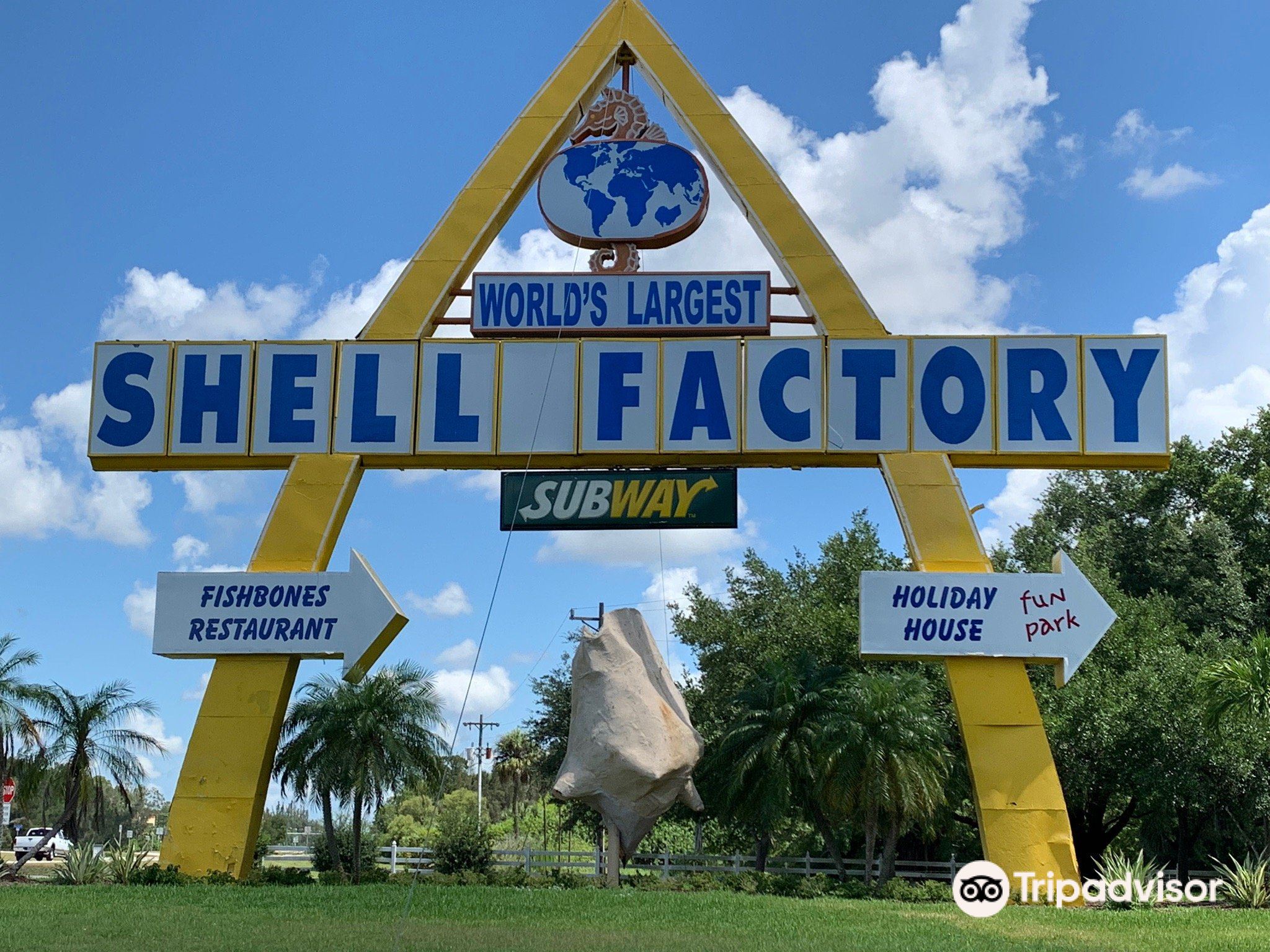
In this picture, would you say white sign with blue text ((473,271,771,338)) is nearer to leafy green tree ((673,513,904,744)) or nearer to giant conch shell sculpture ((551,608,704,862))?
giant conch shell sculpture ((551,608,704,862))

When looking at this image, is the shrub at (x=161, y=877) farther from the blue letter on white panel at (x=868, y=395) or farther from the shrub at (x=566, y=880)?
the blue letter on white panel at (x=868, y=395)

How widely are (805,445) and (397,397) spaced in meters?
6.26

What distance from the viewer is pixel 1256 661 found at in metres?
19.4

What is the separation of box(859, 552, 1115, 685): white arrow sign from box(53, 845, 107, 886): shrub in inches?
450

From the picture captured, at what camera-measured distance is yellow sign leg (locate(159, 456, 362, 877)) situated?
18.7 m

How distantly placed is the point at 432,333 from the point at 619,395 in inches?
128

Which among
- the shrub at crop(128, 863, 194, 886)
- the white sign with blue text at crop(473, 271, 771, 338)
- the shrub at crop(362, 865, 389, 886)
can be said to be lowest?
the shrub at crop(362, 865, 389, 886)

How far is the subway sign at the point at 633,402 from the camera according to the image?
19859mm

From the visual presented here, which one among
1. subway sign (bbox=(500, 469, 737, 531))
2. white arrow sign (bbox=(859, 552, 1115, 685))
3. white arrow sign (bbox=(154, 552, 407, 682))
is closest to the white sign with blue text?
subway sign (bbox=(500, 469, 737, 531))

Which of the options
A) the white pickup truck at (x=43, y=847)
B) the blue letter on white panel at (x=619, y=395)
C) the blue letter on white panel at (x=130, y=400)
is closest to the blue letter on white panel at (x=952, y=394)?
the blue letter on white panel at (x=619, y=395)

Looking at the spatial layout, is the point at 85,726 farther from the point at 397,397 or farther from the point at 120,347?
the point at 397,397

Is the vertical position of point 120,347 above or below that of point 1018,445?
above

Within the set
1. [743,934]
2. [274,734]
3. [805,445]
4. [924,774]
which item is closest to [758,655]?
[924,774]

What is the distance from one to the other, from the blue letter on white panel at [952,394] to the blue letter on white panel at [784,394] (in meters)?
1.47
